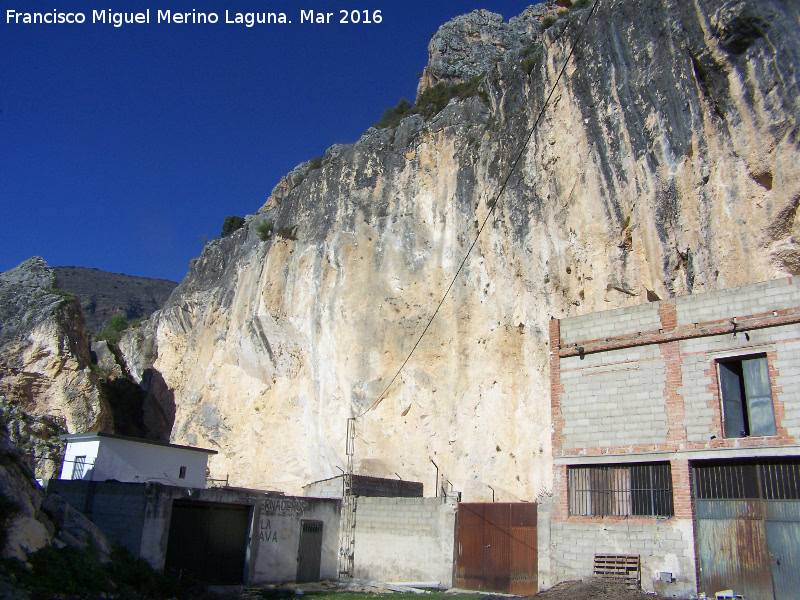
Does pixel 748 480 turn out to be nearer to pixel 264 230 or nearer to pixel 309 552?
pixel 309 552

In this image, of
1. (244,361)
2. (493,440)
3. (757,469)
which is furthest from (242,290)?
(757,469)

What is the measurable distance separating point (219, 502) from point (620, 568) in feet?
38.3

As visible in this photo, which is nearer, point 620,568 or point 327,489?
point 620,568

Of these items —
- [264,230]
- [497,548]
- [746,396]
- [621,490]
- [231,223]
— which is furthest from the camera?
[231,223]

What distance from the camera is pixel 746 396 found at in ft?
47.4

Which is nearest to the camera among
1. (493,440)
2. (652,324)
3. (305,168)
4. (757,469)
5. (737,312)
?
(757,469)

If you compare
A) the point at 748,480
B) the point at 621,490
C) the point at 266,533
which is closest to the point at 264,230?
the point at 266,533

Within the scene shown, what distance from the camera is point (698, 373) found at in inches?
594

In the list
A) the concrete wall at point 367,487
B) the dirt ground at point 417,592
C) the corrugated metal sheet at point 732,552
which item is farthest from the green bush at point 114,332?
the corrugated metal sheet at point 732,552

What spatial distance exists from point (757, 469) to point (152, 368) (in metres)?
37.2

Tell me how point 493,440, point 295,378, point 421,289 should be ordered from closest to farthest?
point 493,440
point 421,289
point 295,378

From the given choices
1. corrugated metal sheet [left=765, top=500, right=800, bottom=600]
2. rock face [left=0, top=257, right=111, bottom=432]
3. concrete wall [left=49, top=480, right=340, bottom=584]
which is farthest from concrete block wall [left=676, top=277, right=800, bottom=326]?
rock face [left=0, top=257, right=111, bottom=432]

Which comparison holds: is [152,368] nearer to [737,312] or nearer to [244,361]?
[244,361]

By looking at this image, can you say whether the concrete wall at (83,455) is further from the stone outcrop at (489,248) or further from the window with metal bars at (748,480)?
the window with metal bars at (748,480)
